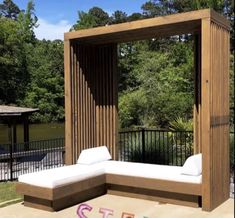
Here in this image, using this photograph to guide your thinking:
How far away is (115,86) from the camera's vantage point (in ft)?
25.7

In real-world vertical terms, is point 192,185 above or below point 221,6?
below

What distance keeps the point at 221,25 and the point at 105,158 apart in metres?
3.02

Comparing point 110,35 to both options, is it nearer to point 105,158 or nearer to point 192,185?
point 105,158

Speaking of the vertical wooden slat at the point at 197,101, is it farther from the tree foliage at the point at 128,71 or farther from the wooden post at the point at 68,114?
the tree foliage at the point at 128,71

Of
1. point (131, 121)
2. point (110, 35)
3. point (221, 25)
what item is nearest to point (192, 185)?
point (221, 25)

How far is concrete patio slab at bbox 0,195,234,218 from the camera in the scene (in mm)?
5523

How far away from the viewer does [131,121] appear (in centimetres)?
2081

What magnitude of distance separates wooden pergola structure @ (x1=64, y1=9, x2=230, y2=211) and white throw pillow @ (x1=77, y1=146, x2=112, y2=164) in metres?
0.24

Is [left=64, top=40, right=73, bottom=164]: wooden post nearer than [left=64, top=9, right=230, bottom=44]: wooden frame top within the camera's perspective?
No

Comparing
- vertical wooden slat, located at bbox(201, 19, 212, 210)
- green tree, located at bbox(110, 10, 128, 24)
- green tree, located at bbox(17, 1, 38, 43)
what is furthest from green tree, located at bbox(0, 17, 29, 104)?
vertical wooden slat, located at bbox(201, 19, 212, 210)

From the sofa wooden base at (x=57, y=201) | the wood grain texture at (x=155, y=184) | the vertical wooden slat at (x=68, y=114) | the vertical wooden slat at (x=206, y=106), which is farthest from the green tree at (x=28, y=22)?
the vertical wooden slat at (x=206, y=106)

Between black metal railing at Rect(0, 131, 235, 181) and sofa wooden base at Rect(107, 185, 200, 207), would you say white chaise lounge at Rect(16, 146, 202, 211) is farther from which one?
black metal railing at Rect(0, 131, 235, 181)

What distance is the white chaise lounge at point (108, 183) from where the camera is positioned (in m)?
5.75

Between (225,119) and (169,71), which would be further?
(169,71)
